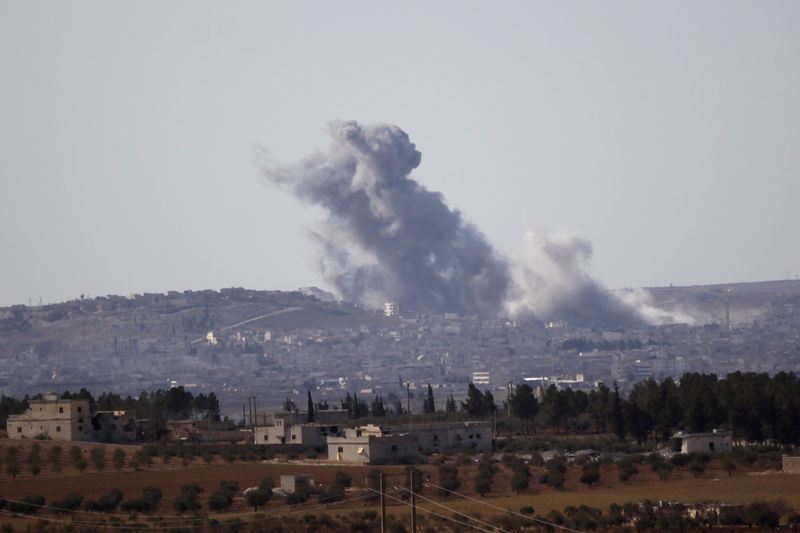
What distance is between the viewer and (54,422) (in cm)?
6238

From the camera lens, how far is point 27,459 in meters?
52.7

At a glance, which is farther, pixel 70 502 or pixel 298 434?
pixel 298 434

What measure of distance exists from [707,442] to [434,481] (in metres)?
12.0

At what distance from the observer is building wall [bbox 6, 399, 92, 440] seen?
6222 centimetres

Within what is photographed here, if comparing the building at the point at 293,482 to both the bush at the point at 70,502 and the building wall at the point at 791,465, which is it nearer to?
the bush at the point at 70,502

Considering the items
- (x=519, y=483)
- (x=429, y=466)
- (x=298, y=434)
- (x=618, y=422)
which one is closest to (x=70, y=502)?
(x=519, y=483)

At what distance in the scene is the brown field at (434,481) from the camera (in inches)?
1569

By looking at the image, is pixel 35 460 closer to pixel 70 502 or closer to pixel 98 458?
pixel 98 458

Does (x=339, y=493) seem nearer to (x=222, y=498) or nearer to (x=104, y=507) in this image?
(x=222, y=498)

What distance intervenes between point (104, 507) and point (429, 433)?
74.4ft

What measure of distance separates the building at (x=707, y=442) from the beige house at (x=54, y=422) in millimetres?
25168

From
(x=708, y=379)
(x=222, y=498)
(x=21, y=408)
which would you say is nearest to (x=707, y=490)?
(x=222, y=498)

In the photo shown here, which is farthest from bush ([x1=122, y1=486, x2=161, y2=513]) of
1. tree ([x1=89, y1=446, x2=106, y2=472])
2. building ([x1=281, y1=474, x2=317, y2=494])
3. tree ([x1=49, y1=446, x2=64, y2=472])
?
tree ([x1=49, y1=446, x2=64, y2=472])

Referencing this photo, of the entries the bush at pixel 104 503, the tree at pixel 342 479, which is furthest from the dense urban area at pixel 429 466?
the tree at pixel 342 479
